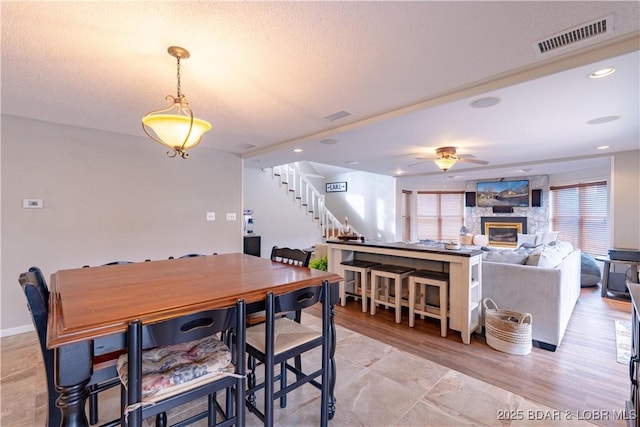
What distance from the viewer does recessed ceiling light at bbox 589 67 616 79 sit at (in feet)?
6.80

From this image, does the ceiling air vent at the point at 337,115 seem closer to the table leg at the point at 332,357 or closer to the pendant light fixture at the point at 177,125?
the pendant light fixture at the point at 177,125

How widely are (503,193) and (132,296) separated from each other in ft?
29.5

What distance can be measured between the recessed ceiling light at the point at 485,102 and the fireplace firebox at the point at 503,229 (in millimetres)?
6420

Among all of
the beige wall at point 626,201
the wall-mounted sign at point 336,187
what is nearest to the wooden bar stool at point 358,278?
the beige wall at point 626,201

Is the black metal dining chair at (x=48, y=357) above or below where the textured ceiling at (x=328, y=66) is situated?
below

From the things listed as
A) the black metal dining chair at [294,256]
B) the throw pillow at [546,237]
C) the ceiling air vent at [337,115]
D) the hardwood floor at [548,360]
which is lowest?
the hardwood floor at [548,360]

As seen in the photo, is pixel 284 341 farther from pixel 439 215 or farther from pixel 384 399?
pixel 439 215

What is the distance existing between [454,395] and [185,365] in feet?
6.12

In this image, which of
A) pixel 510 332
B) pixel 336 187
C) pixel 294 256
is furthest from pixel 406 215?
pixel 294 256

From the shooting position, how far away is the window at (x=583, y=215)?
20.0ft

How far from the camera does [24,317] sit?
10.8 feet

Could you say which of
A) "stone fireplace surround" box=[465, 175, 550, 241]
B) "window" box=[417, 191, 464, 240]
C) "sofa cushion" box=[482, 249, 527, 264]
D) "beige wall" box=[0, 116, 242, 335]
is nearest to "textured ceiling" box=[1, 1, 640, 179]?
"beige wall" box=[0, 116, 242, 335]

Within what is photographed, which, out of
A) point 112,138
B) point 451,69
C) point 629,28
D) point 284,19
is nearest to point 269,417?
point 284,19

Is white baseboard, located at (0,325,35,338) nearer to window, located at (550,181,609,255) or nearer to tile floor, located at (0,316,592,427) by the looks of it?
tile floor, located at (0,316,592,427)
